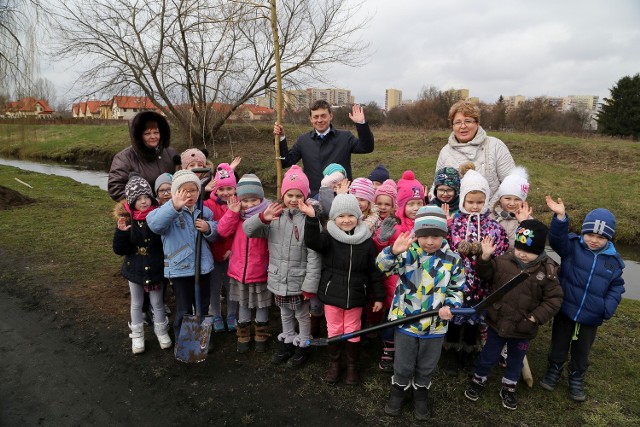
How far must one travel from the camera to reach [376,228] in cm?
362

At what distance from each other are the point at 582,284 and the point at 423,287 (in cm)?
Answer: 125

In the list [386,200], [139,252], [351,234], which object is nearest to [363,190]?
[386,200]

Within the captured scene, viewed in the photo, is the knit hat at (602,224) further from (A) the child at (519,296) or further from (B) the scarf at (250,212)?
(B) the scarf at (250,212)

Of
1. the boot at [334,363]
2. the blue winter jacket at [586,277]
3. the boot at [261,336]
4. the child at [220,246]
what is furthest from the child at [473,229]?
the child at [220,246]

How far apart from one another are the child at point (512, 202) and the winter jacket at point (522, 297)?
364mm

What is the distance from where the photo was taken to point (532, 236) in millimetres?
2854

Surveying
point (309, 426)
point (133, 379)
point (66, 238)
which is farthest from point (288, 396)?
point (66, 238)

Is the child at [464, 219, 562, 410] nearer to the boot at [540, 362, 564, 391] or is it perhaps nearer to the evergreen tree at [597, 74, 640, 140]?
the boot at [540, 362, 564, 391]

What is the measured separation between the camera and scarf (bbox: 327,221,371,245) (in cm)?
312

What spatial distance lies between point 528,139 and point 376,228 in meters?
18.1

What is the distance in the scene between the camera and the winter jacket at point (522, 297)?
2850 millimetres

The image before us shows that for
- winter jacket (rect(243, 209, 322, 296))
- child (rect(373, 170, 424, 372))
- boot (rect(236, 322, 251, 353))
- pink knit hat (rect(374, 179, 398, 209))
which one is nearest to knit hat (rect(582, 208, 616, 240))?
child (rect(373, 170, 424, 372))

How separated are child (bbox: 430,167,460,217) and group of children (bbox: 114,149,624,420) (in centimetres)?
1

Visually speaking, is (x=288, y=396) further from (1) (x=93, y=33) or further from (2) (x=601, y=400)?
(1) (x=93, y=33)
